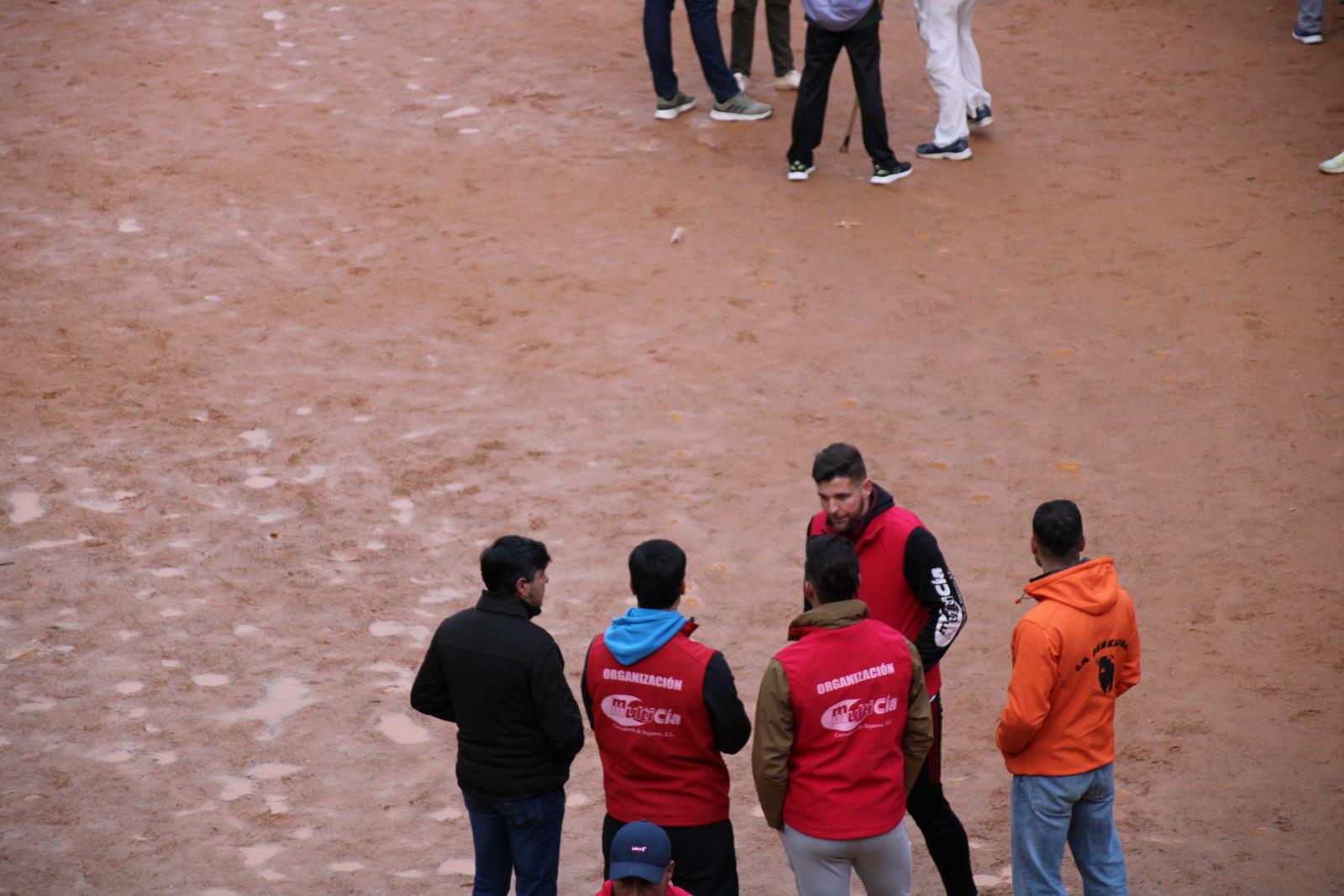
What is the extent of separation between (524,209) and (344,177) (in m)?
1.59

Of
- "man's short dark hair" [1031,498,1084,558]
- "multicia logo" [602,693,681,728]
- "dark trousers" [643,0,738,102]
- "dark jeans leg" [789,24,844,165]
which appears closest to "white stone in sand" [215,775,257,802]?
"multicia logo" [602,693,681,728]

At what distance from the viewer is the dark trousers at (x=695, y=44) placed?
36.3ft

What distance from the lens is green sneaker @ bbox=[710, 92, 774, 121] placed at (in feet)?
38.0

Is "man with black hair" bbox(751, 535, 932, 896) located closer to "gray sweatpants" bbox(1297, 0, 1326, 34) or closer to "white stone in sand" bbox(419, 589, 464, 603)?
"white stone in sand" bbox(419, 589, 464, 603)

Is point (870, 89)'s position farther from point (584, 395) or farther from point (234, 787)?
point (234, 787)

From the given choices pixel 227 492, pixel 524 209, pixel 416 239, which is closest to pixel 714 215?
pixel 524 209

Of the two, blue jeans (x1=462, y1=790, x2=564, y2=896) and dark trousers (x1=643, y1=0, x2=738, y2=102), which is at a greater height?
dark trousers (x1=643, y1=0, x2=738, y2=102)

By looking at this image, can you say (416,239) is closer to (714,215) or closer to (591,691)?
(714,215)

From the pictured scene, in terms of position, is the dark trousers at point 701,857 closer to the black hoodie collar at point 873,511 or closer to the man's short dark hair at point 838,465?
the black hoodie collar at point 873,511

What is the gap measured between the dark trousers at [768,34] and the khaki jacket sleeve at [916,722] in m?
8.73

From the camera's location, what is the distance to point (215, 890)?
5.17m

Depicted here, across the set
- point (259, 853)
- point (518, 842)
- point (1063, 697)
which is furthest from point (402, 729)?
point (1063, 697)

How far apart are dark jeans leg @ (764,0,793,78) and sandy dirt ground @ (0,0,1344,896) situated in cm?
55

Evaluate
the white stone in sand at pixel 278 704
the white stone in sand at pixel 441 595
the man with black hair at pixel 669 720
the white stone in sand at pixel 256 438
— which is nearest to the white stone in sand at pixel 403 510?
the white stone in sand at pixel 441 595
